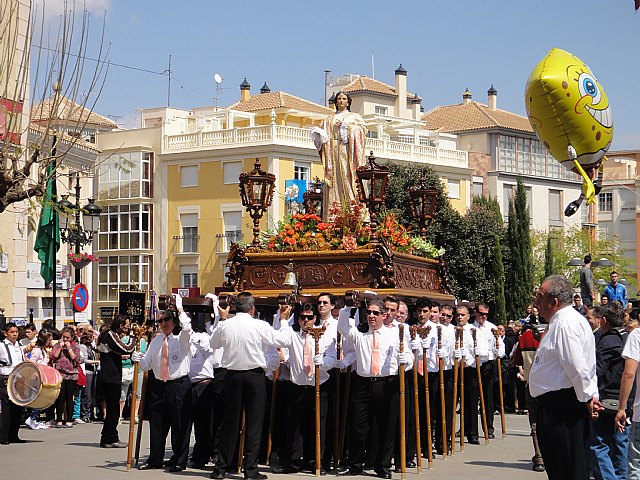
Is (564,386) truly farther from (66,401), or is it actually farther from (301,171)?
(301,171)

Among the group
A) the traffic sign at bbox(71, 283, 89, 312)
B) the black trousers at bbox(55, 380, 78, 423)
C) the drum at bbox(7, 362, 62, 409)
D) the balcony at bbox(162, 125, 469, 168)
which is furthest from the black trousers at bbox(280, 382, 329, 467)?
the balcony at bbox(162, 125, 469, 168)

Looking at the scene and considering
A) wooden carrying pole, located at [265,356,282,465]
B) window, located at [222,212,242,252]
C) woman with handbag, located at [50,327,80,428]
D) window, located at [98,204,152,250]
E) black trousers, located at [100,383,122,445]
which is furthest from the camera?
window, located at [98,204,152,250]

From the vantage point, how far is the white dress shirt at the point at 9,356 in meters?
19.1

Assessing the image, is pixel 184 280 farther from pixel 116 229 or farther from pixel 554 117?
pixel 554 117

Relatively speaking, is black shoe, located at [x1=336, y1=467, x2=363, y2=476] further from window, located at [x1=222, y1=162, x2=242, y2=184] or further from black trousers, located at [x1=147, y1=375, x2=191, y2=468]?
window, located at [x1=222, y1=162, x2=242, y2=184]

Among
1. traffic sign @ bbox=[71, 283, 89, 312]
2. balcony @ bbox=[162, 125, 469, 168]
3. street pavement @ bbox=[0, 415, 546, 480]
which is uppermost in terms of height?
balcony @ bbox=[162, 125, 469, 168]

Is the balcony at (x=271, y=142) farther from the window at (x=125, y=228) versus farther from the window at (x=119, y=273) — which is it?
the window at (x=119, y=273)

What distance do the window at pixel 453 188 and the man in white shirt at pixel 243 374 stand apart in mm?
54336

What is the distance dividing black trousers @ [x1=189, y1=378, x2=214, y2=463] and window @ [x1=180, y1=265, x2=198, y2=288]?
4721 cm

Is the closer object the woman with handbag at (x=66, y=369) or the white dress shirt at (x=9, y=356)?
the white dress shirt at (x=9, y=356)

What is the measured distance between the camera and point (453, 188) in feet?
226

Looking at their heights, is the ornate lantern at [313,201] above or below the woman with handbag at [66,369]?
above

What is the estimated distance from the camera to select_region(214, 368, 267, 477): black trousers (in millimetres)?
14320

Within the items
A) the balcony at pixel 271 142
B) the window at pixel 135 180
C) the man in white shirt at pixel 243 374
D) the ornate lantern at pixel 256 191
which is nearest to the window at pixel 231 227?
the balcony at pixel 271 142
